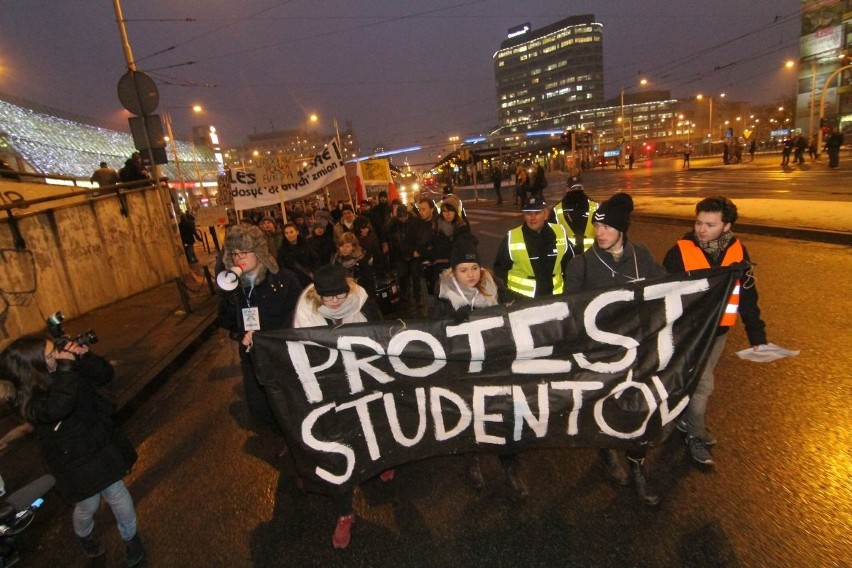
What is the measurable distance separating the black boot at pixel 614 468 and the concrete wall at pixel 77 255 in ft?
24.2

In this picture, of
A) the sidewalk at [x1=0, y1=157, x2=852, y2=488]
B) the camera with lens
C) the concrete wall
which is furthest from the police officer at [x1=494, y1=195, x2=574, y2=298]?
the concrete wall

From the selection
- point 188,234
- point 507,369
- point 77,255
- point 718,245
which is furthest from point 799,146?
point 77,255

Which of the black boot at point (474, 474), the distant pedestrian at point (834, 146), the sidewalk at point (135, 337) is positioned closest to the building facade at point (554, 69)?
the distant pedestrian at point (834, 146)

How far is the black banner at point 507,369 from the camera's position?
287cm

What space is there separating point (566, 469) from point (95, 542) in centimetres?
308

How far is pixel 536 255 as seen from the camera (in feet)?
13.3

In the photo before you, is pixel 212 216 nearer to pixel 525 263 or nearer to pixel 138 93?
pixel 138 93

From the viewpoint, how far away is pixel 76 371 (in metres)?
2.65

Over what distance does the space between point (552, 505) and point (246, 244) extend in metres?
2.81

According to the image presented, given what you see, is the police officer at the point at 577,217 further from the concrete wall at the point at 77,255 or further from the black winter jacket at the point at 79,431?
the concrete wall at the point at 77,255

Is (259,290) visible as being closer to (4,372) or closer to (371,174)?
(4,372)

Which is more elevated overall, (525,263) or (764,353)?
(525,263)

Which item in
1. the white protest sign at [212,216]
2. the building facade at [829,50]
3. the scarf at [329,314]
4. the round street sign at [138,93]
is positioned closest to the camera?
the scarf at [329,314]

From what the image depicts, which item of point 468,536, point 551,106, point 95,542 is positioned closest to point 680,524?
point 468,536
